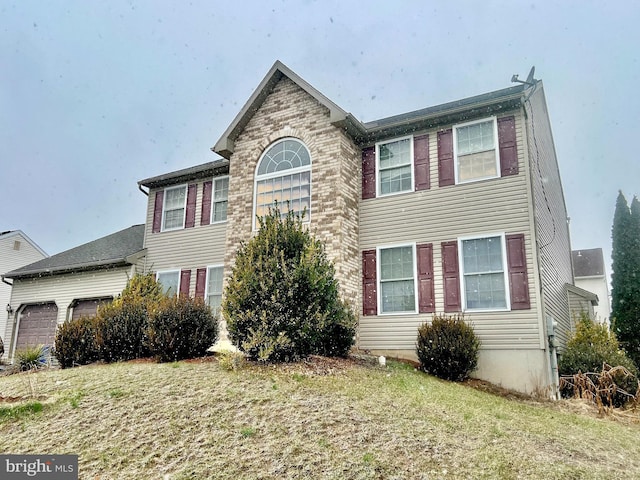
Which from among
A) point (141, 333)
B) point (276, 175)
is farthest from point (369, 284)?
point (141, 333)

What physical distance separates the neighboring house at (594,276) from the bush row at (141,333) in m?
25.6

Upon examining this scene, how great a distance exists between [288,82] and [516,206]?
6.69 m

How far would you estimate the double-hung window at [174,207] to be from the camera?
16.7 m

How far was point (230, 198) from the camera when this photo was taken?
14391 millimetres

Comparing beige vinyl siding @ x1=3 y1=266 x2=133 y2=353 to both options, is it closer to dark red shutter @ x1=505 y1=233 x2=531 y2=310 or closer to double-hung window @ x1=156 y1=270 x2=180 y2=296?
double-hung window @ x1=156 y1=270 x2=180 y2=296

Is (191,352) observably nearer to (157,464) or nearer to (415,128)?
(157,464)

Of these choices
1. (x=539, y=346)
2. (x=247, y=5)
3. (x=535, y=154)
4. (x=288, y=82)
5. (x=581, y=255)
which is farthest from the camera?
(x=581, y=255)

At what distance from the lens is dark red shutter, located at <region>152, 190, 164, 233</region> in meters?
17.0

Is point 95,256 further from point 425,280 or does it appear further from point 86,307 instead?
point 425,280

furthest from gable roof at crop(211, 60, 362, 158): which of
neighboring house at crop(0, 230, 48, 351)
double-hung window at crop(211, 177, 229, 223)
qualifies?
neighboring house at crop(0, 230, 48, 351)

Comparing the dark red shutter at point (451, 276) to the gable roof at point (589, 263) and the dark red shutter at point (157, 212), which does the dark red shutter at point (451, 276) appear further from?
the gable roof at point (589, 263)

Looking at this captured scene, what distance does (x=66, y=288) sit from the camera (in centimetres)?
1766

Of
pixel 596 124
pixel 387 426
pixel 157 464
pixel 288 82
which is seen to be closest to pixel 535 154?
pixel 288 82

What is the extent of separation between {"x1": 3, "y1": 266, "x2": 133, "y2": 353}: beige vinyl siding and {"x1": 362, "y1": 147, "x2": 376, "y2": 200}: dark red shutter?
25.7 ft
